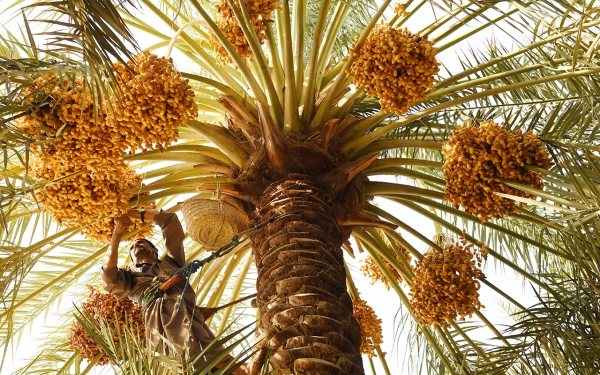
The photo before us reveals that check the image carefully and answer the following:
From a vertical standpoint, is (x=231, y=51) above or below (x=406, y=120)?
above

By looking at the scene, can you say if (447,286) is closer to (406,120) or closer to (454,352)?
(454,352)

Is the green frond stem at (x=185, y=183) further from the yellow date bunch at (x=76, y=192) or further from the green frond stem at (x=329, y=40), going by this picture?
the green frond stem at (x=329, y=40)

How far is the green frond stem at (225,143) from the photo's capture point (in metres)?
A: 4.80

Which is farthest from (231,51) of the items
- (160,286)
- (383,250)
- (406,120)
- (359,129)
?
(383,250)

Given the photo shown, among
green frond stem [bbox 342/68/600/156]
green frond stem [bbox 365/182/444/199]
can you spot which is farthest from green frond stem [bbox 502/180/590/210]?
green frond stem [bbox 365/182/444/199]

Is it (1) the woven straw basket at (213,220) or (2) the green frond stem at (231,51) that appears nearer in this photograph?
(2) the green frond stem at (231,51)

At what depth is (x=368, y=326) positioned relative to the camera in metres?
5.71

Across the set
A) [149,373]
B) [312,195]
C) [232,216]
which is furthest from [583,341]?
[149,373]

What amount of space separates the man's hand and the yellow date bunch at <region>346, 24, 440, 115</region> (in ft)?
5.35

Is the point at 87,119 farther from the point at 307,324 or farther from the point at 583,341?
the point at 583,341

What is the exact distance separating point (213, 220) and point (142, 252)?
719 millimetres

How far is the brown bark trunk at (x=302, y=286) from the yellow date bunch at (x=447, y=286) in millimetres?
592

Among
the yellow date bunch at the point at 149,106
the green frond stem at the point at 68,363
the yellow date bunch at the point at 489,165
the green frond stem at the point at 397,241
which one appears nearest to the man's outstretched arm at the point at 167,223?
the yellow date bunch at the point at 149,106

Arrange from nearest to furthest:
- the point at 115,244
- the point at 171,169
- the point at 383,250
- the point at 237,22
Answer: the point at 237,22, the point at 115,244, the point at 171,169, the point at 383,250
